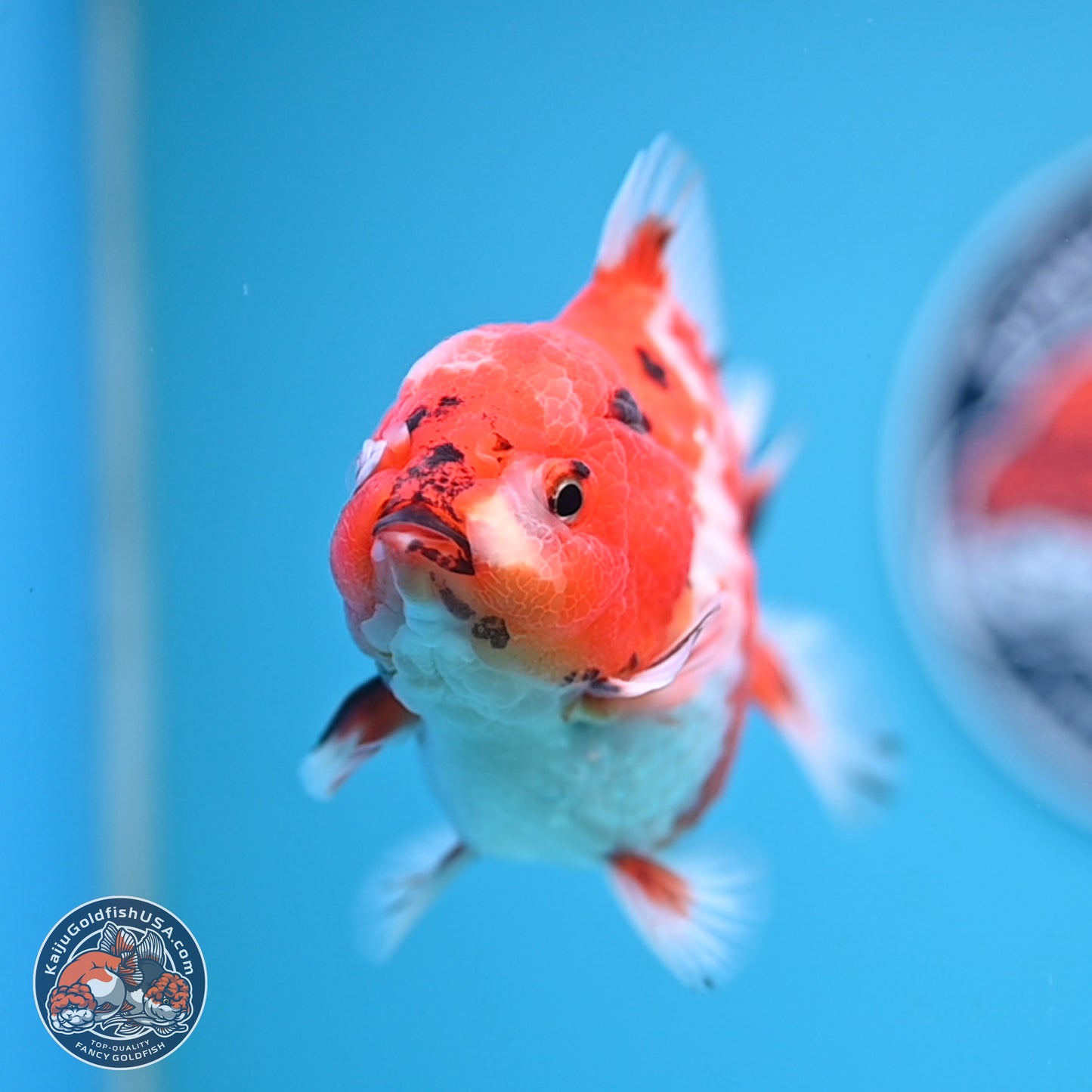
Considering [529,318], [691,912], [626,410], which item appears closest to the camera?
[626,410]

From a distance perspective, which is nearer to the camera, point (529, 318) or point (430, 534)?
point (430, 534)

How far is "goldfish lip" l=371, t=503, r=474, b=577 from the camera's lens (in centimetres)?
49

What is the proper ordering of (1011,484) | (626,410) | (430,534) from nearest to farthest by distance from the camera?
1. (430,534)
2. (626,410)
3. (1011,484)

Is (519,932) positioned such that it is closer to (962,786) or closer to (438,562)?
(962,786)

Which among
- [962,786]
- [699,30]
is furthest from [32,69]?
[962,786]

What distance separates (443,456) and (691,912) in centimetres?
49

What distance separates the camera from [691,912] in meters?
0.84

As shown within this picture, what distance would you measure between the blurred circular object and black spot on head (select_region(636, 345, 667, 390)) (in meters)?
0.50

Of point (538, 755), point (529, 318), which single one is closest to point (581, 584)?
point (538, 755)

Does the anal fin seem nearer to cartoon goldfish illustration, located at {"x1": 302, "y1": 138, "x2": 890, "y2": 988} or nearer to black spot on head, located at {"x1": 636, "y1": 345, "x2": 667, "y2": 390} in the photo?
cartoon goldfish illustration, located at {"x1": 302, "y1": 138, "x2": 890, "y2": 988}

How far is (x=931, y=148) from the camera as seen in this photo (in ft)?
3.54

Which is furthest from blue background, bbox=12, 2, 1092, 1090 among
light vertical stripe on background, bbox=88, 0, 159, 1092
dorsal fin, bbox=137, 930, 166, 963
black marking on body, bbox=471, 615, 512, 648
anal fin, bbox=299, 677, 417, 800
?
black marking on body, bbox=471, 615, 512, 648

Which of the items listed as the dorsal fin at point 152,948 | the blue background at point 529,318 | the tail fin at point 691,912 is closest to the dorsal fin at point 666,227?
the blue background at point 529,318

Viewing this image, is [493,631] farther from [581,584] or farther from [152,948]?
[152,948]
